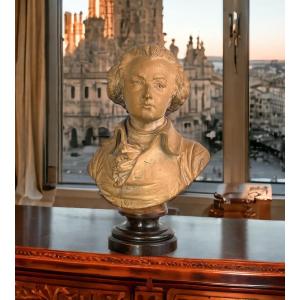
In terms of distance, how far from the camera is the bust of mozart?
1543mm

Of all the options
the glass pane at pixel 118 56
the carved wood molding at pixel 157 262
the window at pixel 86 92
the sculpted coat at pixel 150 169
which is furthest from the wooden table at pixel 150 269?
the window at pixel 86 92

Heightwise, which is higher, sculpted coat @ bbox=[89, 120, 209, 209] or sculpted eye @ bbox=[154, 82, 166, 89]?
sculpted eye @ bbox=[154, 82, 166, 89]

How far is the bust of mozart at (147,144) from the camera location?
5.06 feet

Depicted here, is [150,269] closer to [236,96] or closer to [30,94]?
[236,96]

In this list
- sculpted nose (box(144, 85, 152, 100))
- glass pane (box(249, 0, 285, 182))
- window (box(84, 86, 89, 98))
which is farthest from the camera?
window (box(84, 86, 89, 98))

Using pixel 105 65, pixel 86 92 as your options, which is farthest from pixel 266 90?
pixel 86 92

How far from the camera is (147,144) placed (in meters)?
1.58

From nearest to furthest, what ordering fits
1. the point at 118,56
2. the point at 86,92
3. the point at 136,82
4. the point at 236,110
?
the point at 136,82, the point at 236,110, the point at 118,56, the point at 86,92

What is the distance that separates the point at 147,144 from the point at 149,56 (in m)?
0.26

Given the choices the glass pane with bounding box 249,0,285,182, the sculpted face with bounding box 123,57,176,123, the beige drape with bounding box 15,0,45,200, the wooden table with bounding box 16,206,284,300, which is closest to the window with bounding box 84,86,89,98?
the beige drape with bounding box 15,0,45,200

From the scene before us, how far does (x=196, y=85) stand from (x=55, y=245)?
2709 mm

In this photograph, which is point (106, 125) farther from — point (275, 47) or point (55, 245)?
point (55, 245)

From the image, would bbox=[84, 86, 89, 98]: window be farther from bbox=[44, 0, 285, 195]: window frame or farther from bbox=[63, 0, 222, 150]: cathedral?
bbox=[44, 0, 285, 195]: window frame

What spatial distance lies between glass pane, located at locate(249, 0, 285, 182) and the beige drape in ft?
5.18
